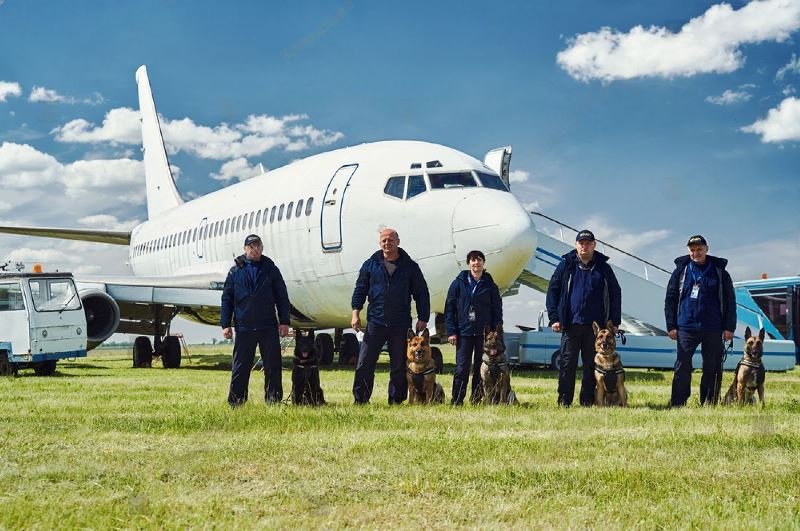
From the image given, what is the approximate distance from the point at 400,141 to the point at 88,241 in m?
17.0

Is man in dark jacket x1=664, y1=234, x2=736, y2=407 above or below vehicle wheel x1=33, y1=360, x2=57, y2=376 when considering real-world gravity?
above

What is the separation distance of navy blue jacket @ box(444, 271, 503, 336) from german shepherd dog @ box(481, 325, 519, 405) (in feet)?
1.20

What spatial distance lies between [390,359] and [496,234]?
4.44m

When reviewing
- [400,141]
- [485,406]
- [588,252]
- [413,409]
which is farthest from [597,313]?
[400,141]

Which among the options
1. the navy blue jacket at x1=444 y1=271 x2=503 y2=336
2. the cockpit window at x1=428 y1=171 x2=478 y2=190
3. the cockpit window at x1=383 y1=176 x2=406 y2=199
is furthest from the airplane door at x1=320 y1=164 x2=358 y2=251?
the navy blue jacket at x1=444 y1=271 x2=503 y2=336

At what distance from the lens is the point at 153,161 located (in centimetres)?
3384

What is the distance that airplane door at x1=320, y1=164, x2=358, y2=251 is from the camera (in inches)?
602

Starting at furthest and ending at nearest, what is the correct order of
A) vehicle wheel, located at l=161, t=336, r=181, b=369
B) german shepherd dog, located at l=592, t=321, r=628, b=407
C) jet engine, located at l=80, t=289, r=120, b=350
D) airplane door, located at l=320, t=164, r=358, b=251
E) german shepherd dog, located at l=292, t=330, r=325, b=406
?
vehicle wheel, located at l=161, t=336, r=181, b=369 → jet engine, located at l=80, t=289, r=120, b=350 → airplane door, located at l=320, t=164, r=358, b=251 → german shepherd dog, located at l=292, t=330, r=325, b=406 → german shepherd dog, located at l=592, t=321, r=628, b=407

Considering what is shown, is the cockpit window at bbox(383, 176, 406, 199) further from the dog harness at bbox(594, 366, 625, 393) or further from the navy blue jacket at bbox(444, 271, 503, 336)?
the dog harness at bbox(594, 366, 625, 393)

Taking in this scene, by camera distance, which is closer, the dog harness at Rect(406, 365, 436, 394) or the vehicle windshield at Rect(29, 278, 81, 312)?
the dog harness at Rect(406, 365, 436, 394)

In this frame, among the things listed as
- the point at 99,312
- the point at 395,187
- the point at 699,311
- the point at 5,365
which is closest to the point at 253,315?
the point at 699,311

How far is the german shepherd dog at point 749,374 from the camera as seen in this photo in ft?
28.9

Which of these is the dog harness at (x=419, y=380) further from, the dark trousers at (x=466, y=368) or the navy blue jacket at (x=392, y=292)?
the navy blue jacket at (x=392, y=292)

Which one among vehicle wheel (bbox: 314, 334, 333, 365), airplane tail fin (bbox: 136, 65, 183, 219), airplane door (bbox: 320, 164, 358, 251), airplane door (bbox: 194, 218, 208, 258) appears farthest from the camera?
airplane tail fin (bbox: 136, 65, 183, 219)
